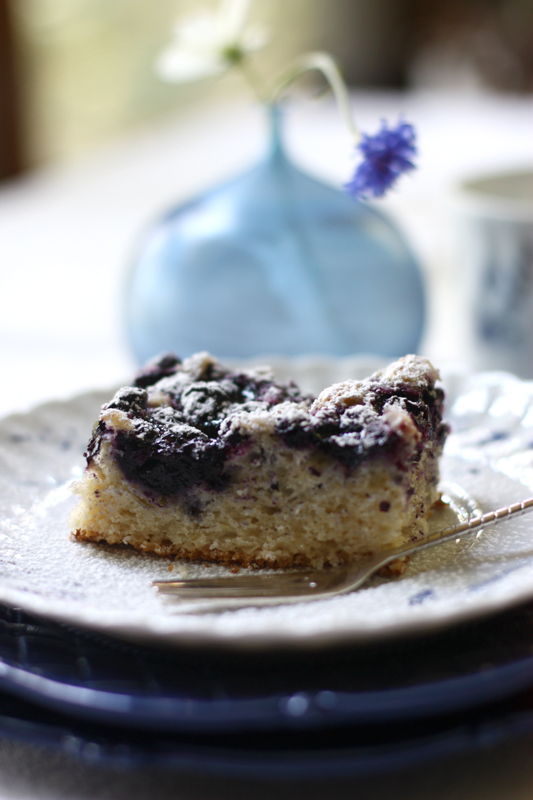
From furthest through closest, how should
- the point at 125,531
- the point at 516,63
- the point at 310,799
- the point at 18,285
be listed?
the point at 516,63 → the point at 18,285 → the point at 125,531 → the point at 310,799

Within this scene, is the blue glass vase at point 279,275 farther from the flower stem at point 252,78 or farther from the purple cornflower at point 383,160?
the purple cornflower at point 383,160

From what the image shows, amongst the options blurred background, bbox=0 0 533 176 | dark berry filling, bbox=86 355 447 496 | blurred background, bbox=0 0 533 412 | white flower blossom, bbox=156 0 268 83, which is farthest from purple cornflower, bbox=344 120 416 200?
blurred background, bbox=0 0 533 176

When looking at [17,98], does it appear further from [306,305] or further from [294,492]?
[294,492]

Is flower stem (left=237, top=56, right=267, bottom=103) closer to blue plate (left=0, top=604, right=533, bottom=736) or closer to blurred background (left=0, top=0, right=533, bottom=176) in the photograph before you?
blue plate (left=0, top=604, right=533, bottom=736)

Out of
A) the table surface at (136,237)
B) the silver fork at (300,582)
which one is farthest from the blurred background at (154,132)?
the silver fork at (300,582)

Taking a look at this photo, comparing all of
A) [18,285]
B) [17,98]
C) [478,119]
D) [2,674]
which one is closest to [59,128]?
[17,98]

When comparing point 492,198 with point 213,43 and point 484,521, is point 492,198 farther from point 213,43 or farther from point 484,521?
point 484,521
